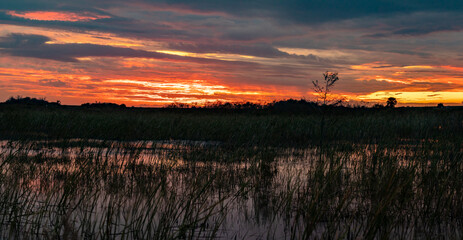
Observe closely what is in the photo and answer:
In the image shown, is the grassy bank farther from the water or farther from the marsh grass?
the water

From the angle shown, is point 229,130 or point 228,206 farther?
point 229,130

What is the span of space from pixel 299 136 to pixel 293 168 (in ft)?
25.8

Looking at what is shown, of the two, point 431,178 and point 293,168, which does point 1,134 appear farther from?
point 431,178

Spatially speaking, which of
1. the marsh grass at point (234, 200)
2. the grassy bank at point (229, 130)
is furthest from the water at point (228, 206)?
the grassy bank at point (229, 130)

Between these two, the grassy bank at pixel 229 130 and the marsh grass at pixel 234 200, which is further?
the grassy bank at pixel 229 130

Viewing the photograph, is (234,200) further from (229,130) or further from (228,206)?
(229,130)

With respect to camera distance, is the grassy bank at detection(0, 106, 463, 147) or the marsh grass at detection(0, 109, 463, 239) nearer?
the marsh grass at detection(0, 109, 463, 239)

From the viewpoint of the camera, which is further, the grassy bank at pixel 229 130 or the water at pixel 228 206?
the grassy bank at pixel 229 130

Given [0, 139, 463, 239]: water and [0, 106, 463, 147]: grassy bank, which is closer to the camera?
[0, 139, 463, 239]: water

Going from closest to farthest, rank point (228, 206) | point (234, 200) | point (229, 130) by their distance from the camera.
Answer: point (228, 206), point (234, 200), point (229, 130)

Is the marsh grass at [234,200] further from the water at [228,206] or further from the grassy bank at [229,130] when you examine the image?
the grassy bank at [229,130]

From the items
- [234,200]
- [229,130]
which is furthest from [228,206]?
[229,130]

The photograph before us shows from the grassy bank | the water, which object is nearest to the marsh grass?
the water

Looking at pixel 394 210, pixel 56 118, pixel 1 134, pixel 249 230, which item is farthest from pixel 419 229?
pixel 56 118
